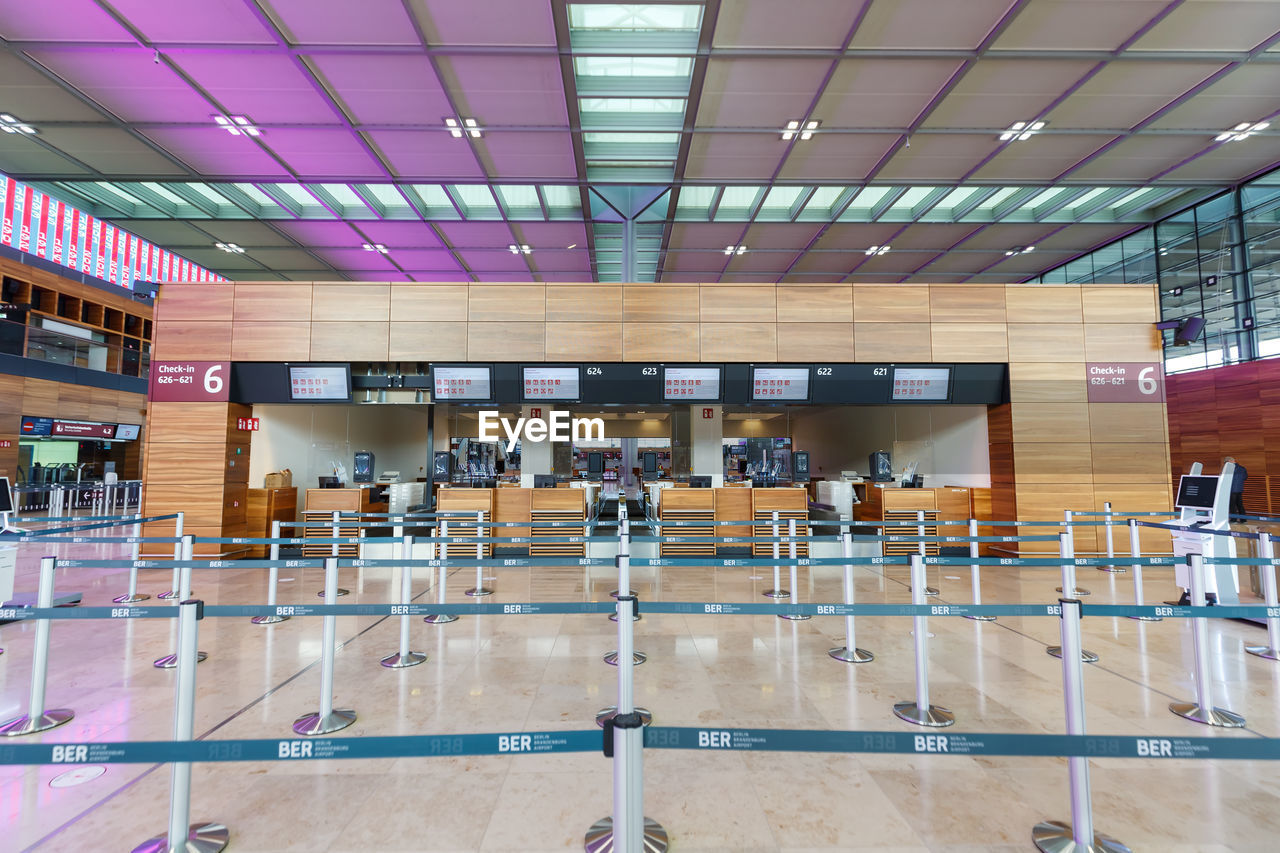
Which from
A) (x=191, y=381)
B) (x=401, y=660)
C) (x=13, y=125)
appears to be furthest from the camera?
(x=191, y=381)

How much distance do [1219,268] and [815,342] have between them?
29.6 feet

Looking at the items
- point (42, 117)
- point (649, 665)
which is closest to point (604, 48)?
point (649, 665)

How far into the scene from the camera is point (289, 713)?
10.0 ft

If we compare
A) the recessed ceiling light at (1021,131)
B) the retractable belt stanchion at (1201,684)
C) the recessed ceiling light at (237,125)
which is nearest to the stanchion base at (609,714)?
the retractable belt stanchion at (1201,684)

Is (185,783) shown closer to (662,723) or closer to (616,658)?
(662,723)

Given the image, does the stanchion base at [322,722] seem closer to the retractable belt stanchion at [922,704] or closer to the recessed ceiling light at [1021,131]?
the retractable belt stanchion at [922,704]

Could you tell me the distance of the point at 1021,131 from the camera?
7422mm

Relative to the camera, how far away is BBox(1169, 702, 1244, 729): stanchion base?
2908 mm

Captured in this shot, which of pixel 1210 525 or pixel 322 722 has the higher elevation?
pixel 1210 525

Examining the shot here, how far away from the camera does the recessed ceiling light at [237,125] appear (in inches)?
277

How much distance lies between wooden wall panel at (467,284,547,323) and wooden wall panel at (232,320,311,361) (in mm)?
2509

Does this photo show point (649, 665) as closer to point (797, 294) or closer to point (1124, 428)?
point (797, 294)

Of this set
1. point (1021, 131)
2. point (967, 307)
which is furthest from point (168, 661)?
point (1021, 131)
